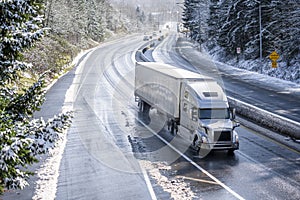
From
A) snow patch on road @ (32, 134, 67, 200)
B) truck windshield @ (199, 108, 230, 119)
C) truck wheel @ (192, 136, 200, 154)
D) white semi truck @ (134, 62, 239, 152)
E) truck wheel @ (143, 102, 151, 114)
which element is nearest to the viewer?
snow patch on road @ (32, 134, 67, 200)

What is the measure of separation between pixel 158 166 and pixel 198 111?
3691 mm

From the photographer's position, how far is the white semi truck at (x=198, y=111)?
18.8 metres

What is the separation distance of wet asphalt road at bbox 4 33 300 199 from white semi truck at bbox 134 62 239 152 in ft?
2.36

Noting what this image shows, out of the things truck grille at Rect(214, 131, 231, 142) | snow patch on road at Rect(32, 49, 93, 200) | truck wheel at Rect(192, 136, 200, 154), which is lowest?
snow patch on road at Rect(32, 49, 93, 200)

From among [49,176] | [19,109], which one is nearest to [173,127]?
[49,176]

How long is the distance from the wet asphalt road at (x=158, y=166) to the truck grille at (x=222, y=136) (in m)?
0.89

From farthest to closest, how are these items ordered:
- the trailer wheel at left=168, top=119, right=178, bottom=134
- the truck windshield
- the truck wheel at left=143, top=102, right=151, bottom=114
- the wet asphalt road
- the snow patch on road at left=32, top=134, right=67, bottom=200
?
the truck wheel at left=143, top=102, right=151, bottom=114
the trailer wheel at left=168, top=119, right=178, bottom=134
the truck windshield
the wet asphalt road
the snow patch on road at left=32, top=134, right=67, bottom=200

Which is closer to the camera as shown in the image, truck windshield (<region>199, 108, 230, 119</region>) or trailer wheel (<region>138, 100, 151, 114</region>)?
truck windshield (<region>199, 108, 230, 119</region>)

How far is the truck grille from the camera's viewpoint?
18.7m

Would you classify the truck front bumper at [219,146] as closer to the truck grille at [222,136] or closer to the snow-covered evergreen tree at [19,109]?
the truck grille at [222,136]

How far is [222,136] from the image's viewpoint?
61.5ft

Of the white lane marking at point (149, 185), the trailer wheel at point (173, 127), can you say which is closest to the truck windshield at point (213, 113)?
the trailer wheel at point (173, 127)

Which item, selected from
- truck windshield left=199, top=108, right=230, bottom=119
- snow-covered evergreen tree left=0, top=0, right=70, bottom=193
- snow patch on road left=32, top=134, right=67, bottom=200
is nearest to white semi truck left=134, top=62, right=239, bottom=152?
truck windshield left=199, top=108, right=230, bottom=119

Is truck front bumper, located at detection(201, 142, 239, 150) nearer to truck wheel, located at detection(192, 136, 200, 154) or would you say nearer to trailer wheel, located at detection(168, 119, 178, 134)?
truck wheel, located at detection(192, 136, 200, 154)
